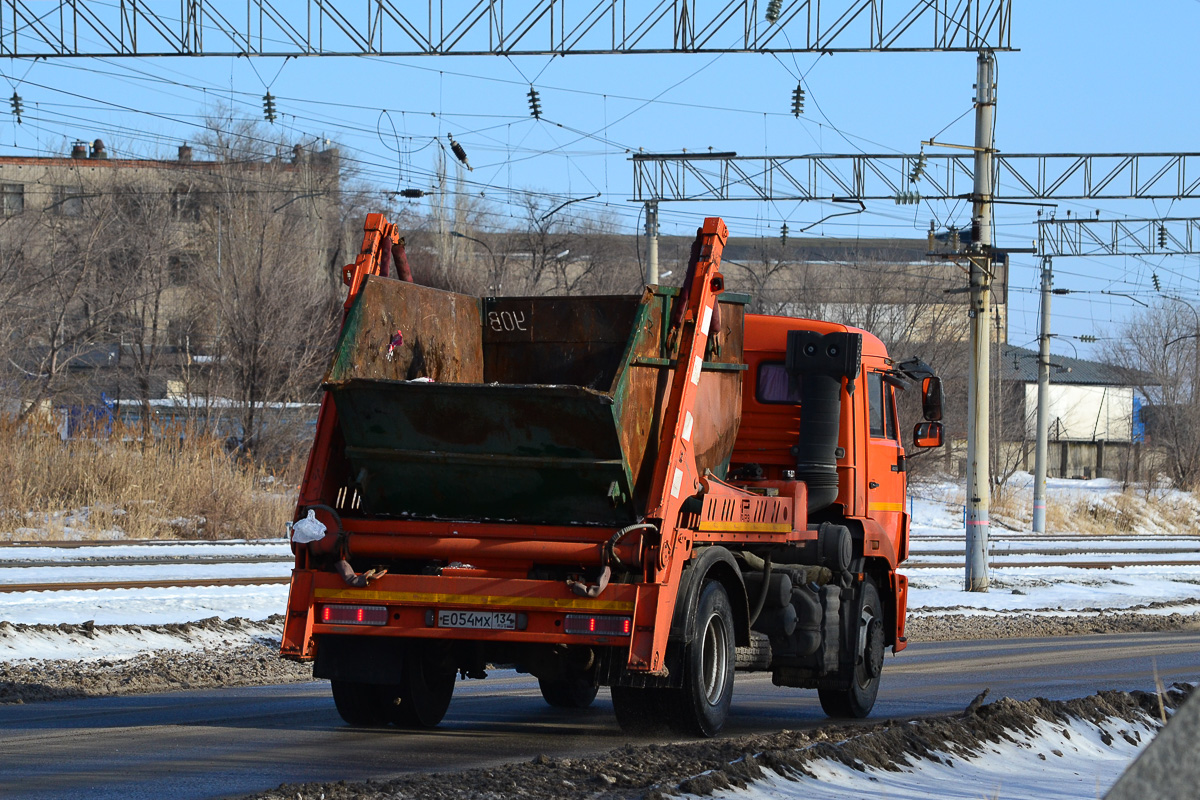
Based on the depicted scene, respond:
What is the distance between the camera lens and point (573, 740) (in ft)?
26.9

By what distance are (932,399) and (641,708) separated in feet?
13.2

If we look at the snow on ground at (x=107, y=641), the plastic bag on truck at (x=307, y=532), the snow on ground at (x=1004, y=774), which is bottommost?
the snow on ground at (x=107, y=641)

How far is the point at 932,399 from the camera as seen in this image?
10.8 metres

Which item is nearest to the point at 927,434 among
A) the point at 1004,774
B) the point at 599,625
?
the point at 1004,774

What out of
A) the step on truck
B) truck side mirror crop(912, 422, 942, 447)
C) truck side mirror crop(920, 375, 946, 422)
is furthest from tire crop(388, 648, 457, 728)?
truck side mirror crop(912, 422, 942, 447)

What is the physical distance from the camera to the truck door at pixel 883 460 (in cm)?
1038

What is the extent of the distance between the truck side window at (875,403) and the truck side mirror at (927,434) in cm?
60

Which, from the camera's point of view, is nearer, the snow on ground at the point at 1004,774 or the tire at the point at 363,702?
the snow on ground at the point at 1004,774

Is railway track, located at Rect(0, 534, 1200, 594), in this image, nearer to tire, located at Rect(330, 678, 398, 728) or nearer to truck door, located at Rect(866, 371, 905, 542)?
tire, located at Rect(330, 678, 398, 728)

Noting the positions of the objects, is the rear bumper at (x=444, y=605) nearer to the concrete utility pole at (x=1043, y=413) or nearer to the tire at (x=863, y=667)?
the tire at (x=863, y=667)

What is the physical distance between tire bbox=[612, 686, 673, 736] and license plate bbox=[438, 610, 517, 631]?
0.80 meters

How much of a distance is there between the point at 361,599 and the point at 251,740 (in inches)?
40.0

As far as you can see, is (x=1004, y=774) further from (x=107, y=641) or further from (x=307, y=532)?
(x=107, y=641)

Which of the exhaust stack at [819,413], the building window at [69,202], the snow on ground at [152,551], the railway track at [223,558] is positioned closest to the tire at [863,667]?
the exhaust stack at [819,413]
